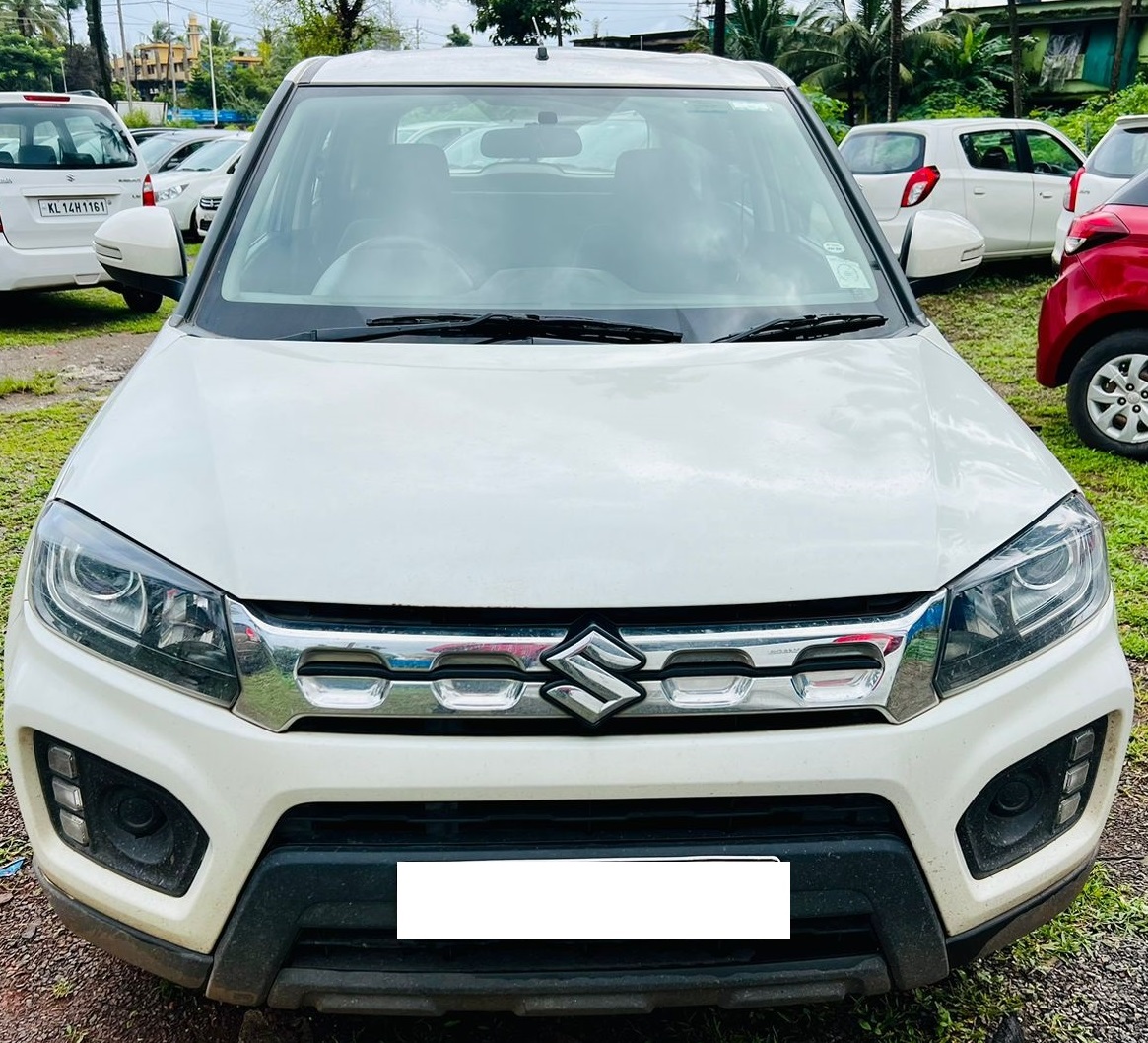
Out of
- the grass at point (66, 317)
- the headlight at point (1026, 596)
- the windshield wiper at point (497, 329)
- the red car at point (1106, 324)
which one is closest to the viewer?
the headlight at point (1026, 596)

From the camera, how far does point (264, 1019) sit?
1.98 metres

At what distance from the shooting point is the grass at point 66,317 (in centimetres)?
893

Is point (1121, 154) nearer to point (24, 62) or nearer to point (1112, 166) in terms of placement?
point (1112, 166)

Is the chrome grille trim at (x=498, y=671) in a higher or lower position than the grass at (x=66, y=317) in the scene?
higher

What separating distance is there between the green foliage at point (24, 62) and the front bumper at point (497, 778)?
75.2m

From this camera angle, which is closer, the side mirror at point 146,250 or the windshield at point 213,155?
the side mirror at point 146,250

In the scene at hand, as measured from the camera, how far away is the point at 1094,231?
5.29 m

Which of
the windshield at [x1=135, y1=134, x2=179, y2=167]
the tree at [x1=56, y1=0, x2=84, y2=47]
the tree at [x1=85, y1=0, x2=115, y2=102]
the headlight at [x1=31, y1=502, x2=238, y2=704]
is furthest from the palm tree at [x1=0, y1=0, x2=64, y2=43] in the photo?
the headlight at [x1=31, y1=502, x2=238, y2=704]

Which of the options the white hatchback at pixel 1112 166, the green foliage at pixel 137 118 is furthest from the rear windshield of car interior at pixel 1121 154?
the green foliage at pixel 137 118

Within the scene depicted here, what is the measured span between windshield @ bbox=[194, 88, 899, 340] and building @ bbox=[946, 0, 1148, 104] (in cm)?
3674

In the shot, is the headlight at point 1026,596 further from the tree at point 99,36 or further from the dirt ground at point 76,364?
the tree at point 99,36

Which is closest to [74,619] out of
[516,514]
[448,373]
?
[516,514]

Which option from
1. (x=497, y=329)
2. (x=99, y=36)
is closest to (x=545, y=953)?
(x=497, y=329)

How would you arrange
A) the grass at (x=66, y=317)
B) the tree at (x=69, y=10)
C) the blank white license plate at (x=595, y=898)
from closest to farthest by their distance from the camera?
the blank white license plate at (x=595, y=898)
the grass at (x=66, y=317)
the tree at (x=69, y=10)
